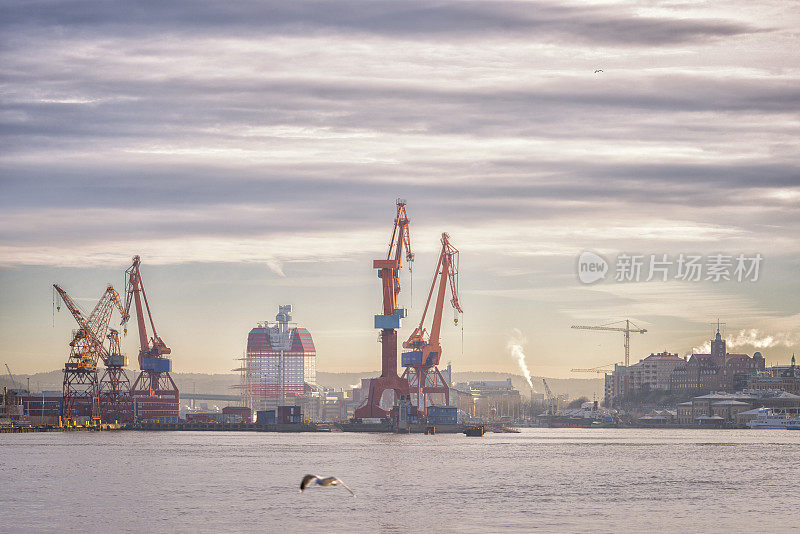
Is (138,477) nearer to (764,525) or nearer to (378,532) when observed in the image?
(378,532)

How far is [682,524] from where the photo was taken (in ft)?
196

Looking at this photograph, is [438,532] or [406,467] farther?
[406,467]

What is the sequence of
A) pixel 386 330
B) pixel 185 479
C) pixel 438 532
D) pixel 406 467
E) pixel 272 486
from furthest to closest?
pixel 386 330 → pixel 406 467 → pixel 185 479 → pixel 272 486 → pixel 438 532

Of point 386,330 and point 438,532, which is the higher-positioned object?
point 386,330

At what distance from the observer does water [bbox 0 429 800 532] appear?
59.2 metres

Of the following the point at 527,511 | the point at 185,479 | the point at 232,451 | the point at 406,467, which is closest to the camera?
the point at 527,511

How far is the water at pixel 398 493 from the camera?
5922cm

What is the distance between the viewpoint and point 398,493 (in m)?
75.0

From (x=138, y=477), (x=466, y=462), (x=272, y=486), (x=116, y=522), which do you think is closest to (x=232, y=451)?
(x=466, y=462)

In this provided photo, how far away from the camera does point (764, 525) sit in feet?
194

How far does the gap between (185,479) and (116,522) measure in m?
27.4

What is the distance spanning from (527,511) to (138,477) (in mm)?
37597

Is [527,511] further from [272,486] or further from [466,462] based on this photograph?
[466,462]

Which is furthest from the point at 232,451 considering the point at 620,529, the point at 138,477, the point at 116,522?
the point at 620,529
